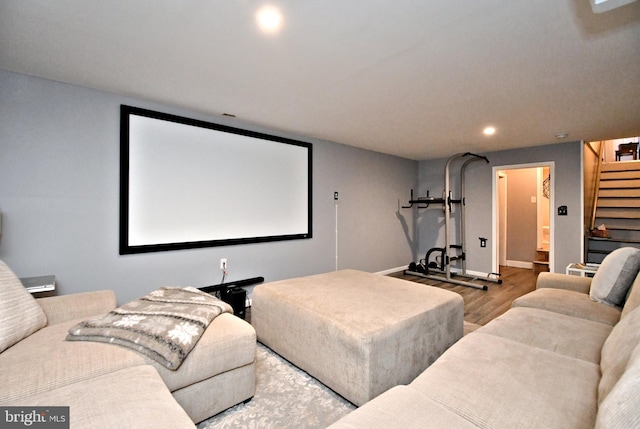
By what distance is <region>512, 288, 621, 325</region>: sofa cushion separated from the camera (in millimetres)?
1957

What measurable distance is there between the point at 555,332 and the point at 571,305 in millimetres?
584

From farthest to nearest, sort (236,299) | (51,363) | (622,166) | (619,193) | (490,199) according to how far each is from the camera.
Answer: (622,166)
(490,199)
(619,193)
(236,299)
(51,363)

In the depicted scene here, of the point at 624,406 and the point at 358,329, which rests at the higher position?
the point at 624,406

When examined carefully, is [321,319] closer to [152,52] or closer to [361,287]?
[361,287]

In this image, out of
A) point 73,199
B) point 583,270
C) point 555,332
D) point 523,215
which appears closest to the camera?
point 555,332

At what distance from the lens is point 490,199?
5.32m

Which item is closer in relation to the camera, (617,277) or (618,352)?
(618,352)

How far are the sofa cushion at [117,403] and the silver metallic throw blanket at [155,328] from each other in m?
0.20

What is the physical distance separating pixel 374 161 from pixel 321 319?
12.7ft

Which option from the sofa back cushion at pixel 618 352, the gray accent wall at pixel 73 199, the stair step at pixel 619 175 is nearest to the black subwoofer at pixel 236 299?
the gray accent wall at pixel 73 199

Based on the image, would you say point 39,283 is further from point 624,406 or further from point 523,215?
point 523,215

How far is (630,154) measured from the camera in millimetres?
6332

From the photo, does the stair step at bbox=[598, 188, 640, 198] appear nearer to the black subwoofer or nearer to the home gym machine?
the home gym machine

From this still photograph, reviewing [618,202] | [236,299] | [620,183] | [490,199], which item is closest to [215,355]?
[236,299]
